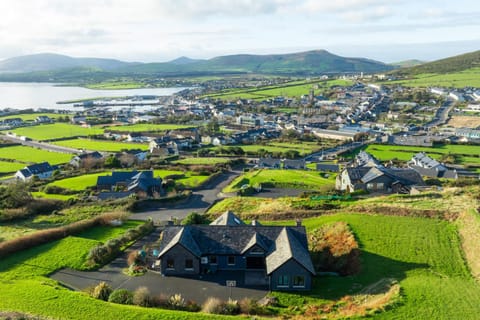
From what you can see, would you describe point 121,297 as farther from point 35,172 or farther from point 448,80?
point 448,80

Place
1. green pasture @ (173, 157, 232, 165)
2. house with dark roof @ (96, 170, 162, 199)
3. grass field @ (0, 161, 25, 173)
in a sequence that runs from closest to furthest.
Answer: house with dark roof @ (96, 170, 162, 199) → grass field @ (0, 161, 25, 173) → green pasture @ (173, 157, 232, 165)

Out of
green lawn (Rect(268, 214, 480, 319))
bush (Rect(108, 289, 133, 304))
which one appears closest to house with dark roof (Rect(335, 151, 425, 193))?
green lawn (Rect(268, 214, 480, 319))

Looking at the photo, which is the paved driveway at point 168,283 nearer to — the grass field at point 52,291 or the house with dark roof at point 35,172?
the grass field at point 52,291

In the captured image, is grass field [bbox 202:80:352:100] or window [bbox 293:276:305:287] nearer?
window [bbox 293:276:305:287]

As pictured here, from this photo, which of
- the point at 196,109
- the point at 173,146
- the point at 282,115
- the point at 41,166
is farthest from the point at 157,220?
the point at 196,109

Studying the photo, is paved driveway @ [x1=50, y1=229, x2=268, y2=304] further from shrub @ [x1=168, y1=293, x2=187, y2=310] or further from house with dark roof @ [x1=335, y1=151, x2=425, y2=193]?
house with dark roof @ [x1=335, y1=151, x2=425, y2=193]

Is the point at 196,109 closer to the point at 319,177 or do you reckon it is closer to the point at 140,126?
the point at 140,126
